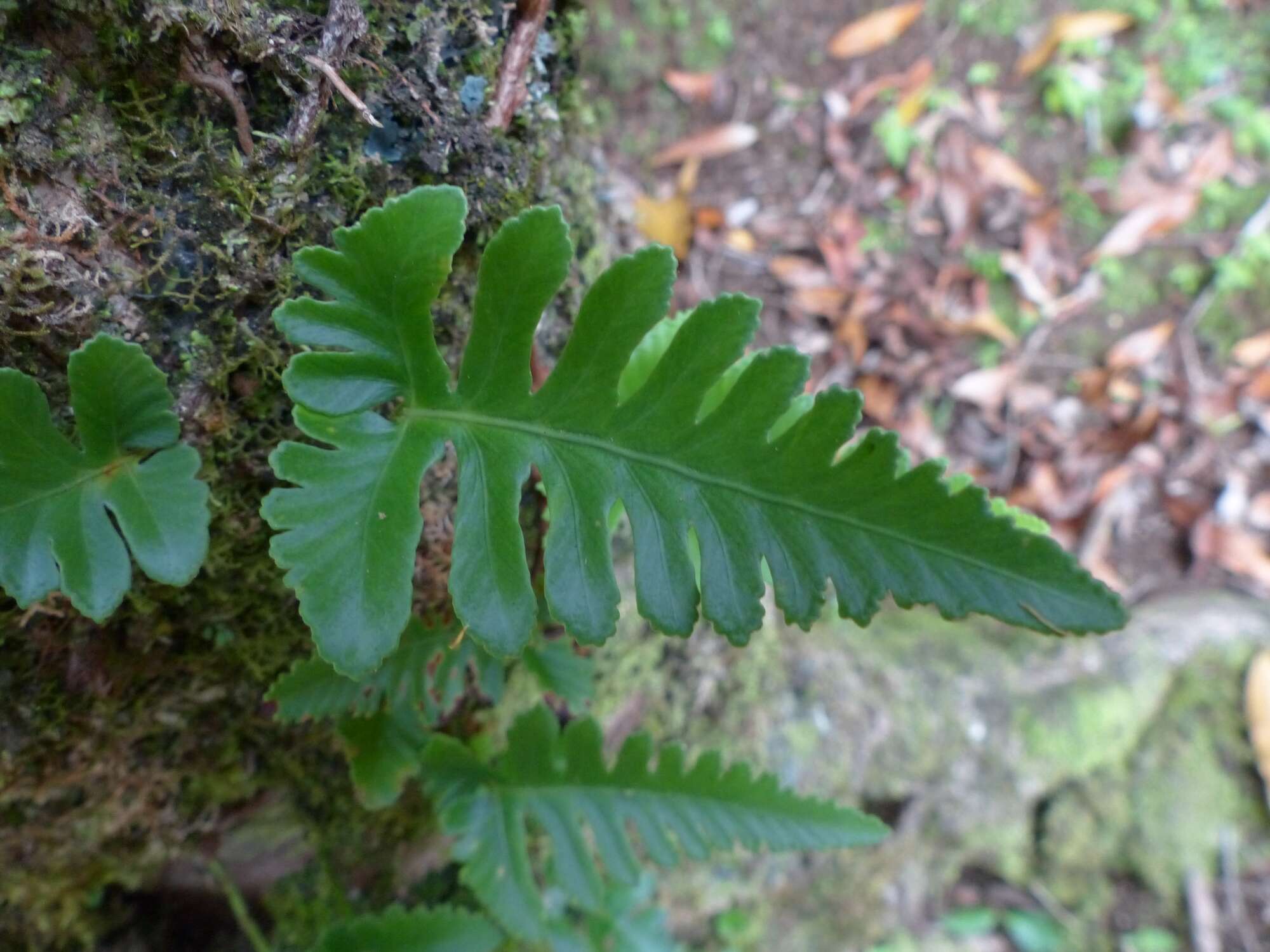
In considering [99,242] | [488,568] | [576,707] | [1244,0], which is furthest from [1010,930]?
[1244,0]

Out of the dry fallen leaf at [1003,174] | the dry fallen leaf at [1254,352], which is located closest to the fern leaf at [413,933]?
the dry fallen leaf at [1003,174]

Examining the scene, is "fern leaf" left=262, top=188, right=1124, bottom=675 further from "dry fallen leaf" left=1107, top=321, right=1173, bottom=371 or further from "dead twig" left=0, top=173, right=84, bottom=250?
"dry fallen leaf" left=1107, top=321, right=1173, bottom=371

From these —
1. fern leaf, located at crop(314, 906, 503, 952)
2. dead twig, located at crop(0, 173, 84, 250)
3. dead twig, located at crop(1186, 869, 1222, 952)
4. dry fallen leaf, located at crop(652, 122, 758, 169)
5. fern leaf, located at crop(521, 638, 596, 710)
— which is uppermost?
dry fallen leaf, located at crop(652, 122, 758, 169)

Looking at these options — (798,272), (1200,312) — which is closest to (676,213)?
(798,272)

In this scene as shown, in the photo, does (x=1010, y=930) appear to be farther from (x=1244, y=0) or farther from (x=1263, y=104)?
(x=1244, y=0)

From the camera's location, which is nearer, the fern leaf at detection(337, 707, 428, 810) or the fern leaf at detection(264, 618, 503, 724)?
the fern leaf at detection(264, 618, 503, 724)

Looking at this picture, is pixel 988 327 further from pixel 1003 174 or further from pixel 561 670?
pixel 561 670

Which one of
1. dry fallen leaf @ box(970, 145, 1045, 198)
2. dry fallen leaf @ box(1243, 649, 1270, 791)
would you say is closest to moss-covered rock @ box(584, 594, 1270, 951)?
dry fallen leaf @ box(1243, 649, 1270, 791)
